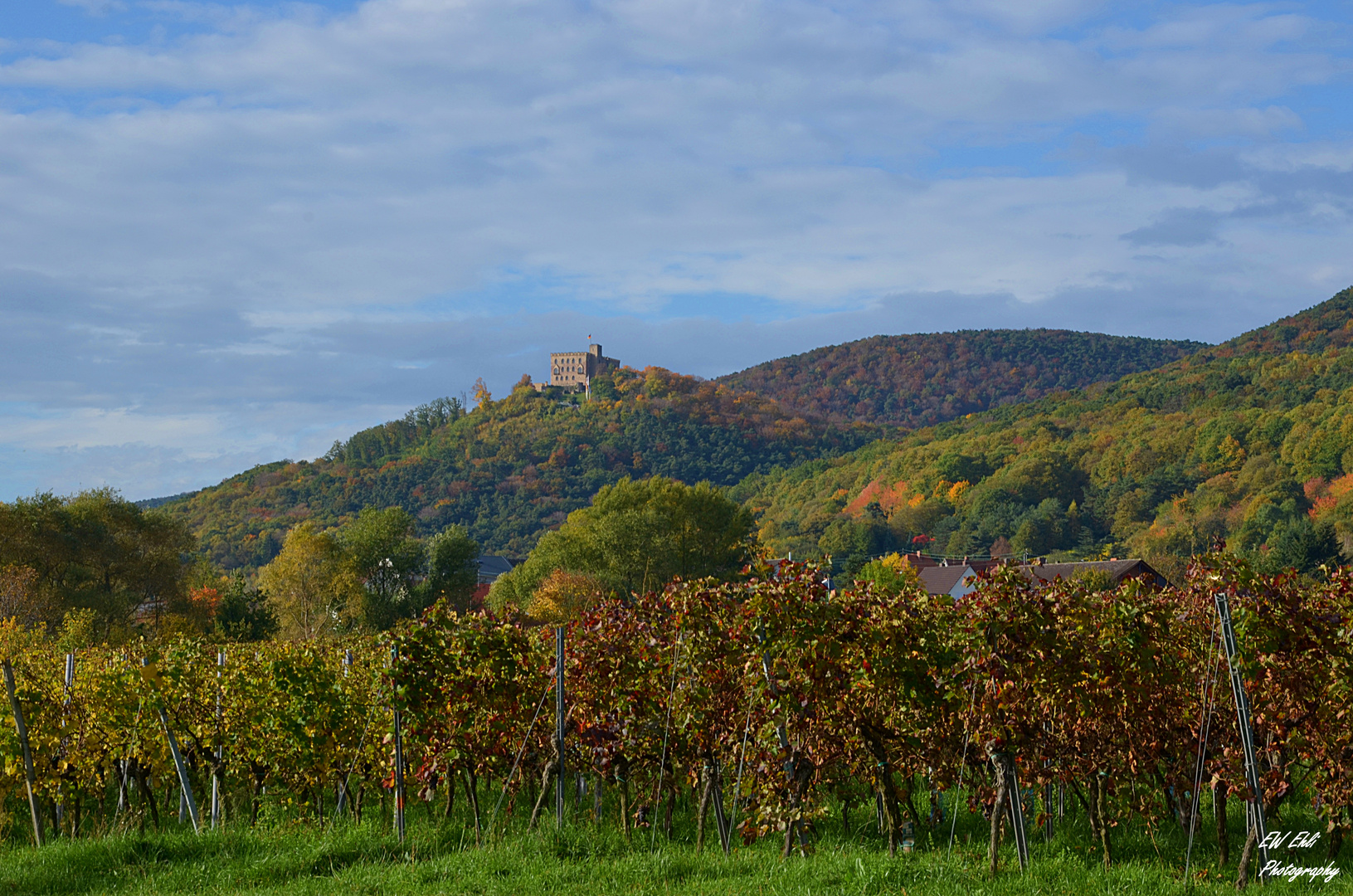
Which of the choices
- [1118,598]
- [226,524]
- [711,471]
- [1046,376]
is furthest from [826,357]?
[1118,598]

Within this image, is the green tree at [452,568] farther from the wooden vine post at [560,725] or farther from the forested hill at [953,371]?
the forested hill at [953,371]

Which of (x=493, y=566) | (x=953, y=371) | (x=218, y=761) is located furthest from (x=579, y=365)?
(x=218, y=761)

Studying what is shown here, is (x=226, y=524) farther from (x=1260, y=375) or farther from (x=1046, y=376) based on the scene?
(x=1046, y=376)

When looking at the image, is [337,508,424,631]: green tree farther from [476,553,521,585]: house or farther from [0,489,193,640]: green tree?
[476,553,521,585]: house

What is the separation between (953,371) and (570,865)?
13484 centimetres

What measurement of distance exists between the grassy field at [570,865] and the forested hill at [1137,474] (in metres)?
42.8

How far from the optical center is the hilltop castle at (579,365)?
150875mm

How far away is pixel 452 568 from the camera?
4419 cm

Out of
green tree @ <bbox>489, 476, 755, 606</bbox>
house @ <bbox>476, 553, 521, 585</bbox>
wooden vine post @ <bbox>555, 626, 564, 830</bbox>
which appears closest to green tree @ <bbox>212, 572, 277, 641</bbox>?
green tree @ <bbox>489, 476, 755, 606</bbox>

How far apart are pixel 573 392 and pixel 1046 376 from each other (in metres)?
57.8

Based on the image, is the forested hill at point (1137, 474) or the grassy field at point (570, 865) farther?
the forested hill at point (1137, 474)

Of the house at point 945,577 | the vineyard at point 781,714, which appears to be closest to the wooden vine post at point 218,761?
the vineyard at point 781,714

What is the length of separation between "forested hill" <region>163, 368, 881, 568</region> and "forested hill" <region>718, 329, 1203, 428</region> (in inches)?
645

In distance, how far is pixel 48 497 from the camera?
31.6m
